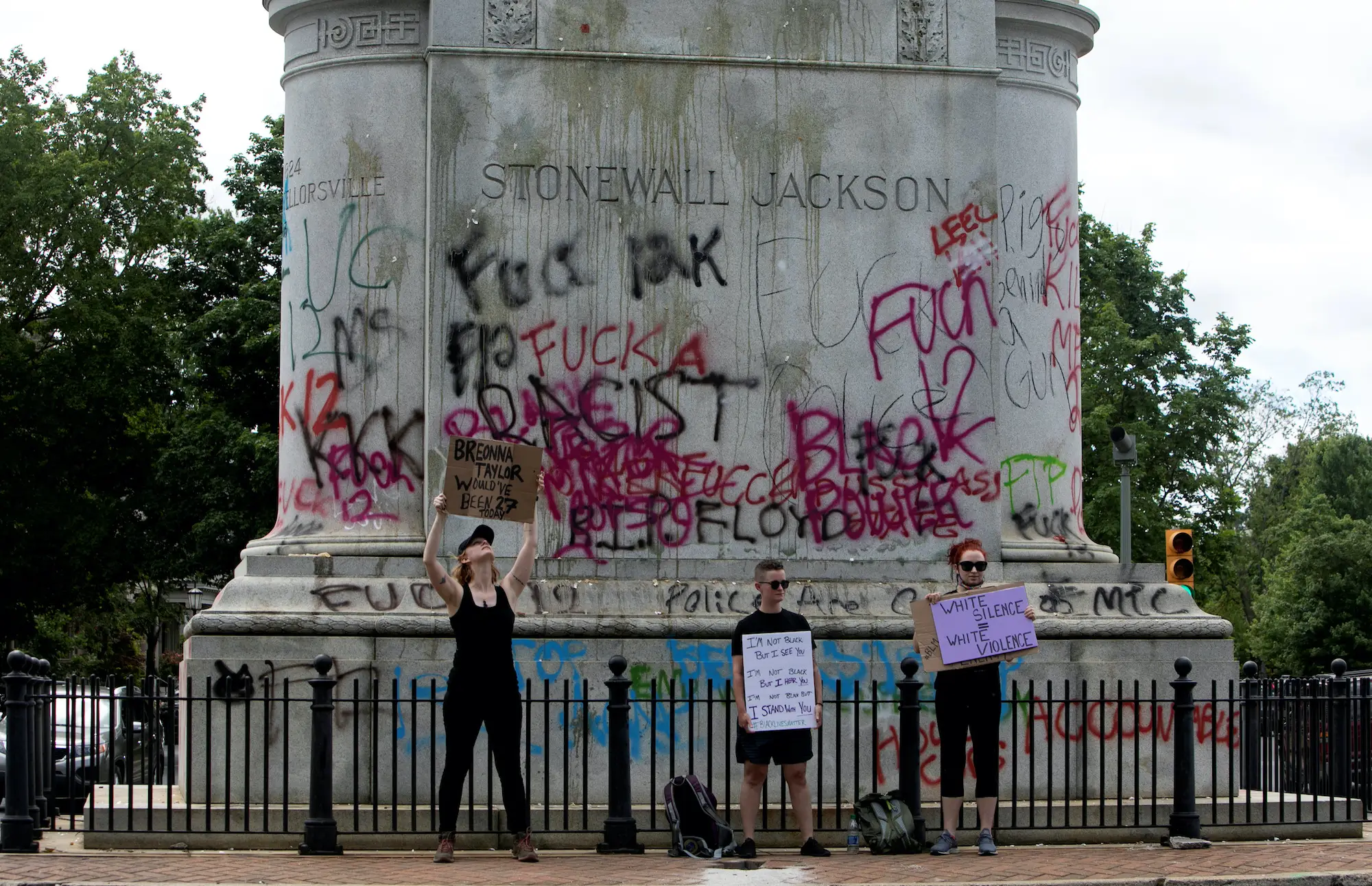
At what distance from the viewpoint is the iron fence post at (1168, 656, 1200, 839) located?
13.0 meters

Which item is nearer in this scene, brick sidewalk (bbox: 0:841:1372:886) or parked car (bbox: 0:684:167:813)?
brick sidewalk (bbox: 0:841:1372:886)

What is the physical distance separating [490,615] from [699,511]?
11.6ft

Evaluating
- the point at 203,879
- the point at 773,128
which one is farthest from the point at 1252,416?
the point at 203,879

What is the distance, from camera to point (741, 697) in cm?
1225

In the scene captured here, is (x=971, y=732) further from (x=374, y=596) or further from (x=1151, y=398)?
(x=1151, y=398)

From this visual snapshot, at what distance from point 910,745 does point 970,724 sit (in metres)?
0.49

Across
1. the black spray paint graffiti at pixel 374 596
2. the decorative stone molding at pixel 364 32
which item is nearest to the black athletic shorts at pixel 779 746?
the black spray paint graffiti at pixel 374 596

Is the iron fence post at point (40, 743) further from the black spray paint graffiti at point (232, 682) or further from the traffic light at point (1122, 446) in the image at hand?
the traffic light at point (1122, 446)

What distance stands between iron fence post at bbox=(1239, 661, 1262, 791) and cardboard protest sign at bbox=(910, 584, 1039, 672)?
1.93 m

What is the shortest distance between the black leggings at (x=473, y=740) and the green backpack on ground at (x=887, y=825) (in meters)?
2.37

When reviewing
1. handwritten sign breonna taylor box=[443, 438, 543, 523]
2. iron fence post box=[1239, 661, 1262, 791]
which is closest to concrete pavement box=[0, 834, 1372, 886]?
iron fence post box=[1239, 661, 1262, 791]

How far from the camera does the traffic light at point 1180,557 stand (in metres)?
20.0

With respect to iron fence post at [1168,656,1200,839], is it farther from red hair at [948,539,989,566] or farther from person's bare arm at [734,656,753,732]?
person's bare arm at [734,656,753,732]

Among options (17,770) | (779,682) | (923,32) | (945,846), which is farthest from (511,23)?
(945,846)
